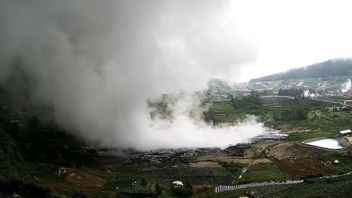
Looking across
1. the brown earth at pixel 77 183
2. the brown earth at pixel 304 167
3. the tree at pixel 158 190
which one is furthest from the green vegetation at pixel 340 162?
the brown earth at pixel 77 183

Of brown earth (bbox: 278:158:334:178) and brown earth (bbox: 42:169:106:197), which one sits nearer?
brown earth (bbox: 42:169:106:197)

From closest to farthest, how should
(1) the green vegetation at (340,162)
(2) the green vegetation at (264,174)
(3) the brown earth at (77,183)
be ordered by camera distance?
(3) the brown earth at (77,183), (2) the green vegetation at (264,174), (1) the green vegetation at (340,162)

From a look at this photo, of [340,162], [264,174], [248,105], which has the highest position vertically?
[248,105]

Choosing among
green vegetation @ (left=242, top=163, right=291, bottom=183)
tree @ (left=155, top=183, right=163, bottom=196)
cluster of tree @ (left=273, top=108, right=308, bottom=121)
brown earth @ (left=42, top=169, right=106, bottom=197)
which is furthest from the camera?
cluster of tree @ (left=273, top=108, right=308, bottom=121)

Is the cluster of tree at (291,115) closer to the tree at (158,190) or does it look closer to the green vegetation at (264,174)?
the green vegetation at (264,174)

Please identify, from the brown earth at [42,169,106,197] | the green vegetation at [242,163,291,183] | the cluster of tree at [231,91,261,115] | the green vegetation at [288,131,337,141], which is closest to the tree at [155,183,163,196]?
the brown earth at [42,169,106,197]

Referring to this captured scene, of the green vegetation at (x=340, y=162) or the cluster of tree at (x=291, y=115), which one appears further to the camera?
the cluster of tree at (x=291, y=115)

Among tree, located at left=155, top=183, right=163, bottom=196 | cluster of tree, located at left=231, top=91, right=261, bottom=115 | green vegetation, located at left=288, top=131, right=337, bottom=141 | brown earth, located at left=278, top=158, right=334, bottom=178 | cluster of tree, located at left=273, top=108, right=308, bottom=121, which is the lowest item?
tree, located at left=155, top=183, right=163, bottom=196

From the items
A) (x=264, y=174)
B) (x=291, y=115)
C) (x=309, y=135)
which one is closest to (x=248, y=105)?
(x=291, y=115)

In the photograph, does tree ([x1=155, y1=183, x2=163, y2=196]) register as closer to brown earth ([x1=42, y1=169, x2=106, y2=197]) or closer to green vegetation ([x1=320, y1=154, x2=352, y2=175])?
brown earth ([x1=42, y1=169, x2=106, y2=197])

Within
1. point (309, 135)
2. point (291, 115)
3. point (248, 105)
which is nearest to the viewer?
point (309, 135)

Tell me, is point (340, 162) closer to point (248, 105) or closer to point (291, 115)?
point (291, 115)

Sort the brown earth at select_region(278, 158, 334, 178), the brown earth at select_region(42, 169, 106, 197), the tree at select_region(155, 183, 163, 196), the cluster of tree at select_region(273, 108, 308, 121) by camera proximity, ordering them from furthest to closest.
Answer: the cluster of tree at select_region(273, 108, 308, 121) → the brown earth at select_region(278, 158, 334, 178) → the tree at select_region(155, 183, 163, 196) → the brown earth at select_region(42, 169, 106, 197)

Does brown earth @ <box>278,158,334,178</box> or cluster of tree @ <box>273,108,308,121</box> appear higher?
cluster of tree @ <box>273,108,308,121</box>
